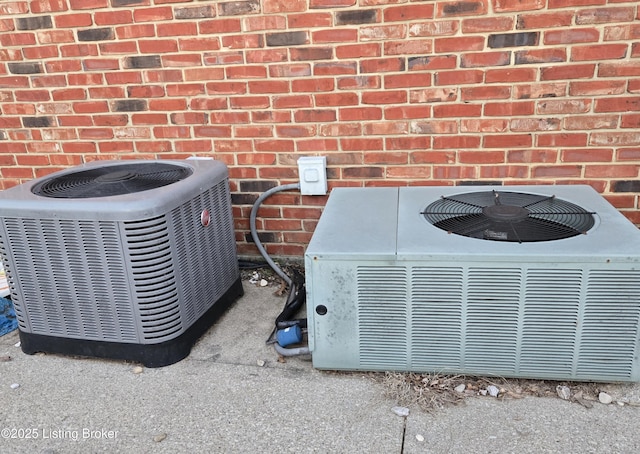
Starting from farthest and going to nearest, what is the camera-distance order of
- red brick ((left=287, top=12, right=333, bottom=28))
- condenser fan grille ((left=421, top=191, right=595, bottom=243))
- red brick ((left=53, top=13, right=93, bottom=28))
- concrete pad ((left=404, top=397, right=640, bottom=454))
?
1. red brick ((left=53, top=13, right=93, bottom=28))
2. red brick ((left=287, top=12, right=333, bottom=28))
3. condenser fan grille ((left=421, top=191, right=595, bottom=243))
4. concrete pad ((left=404, top=397, right=640, bottom=454))

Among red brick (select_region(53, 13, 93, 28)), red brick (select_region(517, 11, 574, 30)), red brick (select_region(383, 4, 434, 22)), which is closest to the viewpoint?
red brick (select_region(517, 11, 574, 30))

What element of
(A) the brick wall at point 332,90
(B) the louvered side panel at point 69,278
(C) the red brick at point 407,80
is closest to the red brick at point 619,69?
(A) the brick wall at point 332,90

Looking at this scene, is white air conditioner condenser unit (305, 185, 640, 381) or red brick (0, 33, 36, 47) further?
red brick (0, 33, 36, 47)

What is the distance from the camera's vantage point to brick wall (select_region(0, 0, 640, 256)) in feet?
7.57

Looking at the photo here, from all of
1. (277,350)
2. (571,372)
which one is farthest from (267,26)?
(571,372)

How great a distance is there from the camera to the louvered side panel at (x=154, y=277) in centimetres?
190

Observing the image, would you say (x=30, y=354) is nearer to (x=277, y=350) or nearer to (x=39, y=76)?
(x=277, y=350)

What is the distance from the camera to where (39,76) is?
2.83 m

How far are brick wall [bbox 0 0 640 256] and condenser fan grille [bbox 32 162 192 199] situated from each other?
378 mm

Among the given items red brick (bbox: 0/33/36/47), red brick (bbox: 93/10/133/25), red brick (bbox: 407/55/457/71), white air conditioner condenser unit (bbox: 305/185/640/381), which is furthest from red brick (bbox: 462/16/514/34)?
red brick (bbox: 0/33/36/47)

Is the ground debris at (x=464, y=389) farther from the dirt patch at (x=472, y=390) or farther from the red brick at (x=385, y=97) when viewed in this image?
the red brick at (x=385, y=97)

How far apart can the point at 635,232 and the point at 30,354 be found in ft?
8.36

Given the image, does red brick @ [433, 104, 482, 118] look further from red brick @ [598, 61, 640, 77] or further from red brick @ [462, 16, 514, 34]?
red brick @ [598, 61, 640, 77]

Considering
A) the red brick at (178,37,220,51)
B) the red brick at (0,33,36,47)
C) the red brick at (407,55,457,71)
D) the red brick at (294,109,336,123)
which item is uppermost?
the red brick at (0,33,36,47)
